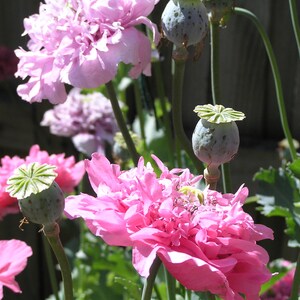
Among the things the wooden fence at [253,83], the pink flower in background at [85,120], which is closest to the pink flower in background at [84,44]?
the pink flower in background at [85,120]

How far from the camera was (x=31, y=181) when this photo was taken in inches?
21.9

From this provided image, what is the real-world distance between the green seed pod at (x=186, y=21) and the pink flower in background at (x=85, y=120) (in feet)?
2.27

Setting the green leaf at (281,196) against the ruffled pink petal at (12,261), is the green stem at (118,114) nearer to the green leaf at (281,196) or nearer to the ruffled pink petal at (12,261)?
the ruffled pink petal at (12,261)

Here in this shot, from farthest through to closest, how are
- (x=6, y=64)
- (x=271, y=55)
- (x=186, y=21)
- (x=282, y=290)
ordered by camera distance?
1. (x=6, y=64)
2. (x=282, y=290)
3. (x=271, y=55)
4. (x=186, y=21)

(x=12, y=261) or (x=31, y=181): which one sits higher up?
(x=31, y=181)

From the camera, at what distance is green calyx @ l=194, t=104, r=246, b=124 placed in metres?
0.58

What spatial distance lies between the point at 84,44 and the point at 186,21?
0.35 feet

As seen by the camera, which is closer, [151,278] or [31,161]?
[151,278]

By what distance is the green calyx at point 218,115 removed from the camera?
575 mm

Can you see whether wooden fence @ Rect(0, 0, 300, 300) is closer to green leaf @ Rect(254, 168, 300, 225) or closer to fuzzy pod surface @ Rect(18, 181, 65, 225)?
green leaf @ Rect(254, 168, 300, 225)

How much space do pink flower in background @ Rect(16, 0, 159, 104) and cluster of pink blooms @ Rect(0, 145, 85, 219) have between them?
163mm

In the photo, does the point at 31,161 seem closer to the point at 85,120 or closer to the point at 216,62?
the point at 216,62

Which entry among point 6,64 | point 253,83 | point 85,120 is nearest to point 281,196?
point 85,120

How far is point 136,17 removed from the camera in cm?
71
